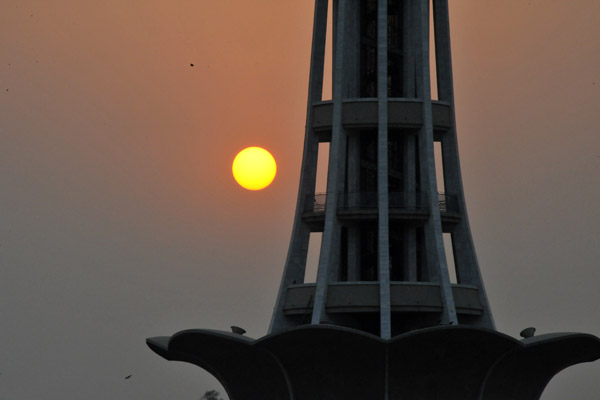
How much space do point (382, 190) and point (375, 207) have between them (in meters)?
1.28

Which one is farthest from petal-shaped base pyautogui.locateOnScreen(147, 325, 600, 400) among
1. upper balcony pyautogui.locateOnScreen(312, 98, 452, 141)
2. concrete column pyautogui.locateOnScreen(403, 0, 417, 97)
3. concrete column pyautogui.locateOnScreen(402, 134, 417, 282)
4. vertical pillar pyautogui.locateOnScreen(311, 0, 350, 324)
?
concrete column pyautogui.locateOnScreen(403, 0, 417, 97)

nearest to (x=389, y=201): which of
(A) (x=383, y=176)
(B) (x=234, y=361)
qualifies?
(A) (x=383, y=176)

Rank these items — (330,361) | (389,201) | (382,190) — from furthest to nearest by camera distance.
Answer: (389,201) → (382,190) → (330,361)

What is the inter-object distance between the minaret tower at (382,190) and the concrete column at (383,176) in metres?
0.05

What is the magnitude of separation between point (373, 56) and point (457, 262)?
11578 mm

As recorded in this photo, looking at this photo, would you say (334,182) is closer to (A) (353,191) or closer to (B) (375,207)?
(A) (353,191)

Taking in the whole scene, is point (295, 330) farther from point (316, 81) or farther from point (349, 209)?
point (316, 81)

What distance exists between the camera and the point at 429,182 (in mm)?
64125

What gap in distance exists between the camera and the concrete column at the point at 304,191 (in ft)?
215

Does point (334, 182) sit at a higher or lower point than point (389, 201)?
higher

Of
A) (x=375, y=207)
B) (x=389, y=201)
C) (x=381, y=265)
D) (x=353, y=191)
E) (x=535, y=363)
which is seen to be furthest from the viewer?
(x=353, y=191)

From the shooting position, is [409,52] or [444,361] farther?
[409,52]

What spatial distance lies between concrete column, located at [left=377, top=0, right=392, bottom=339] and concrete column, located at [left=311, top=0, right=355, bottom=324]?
1.93m

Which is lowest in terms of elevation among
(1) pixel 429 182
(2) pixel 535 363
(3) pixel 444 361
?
(3) pixel 444 361
